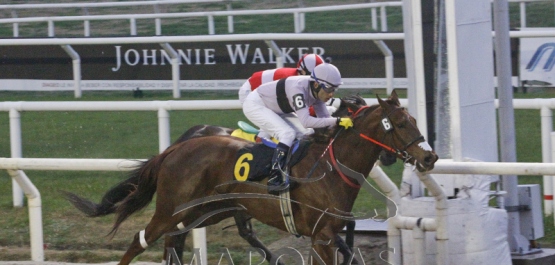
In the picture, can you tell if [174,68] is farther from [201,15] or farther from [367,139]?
[367,139]

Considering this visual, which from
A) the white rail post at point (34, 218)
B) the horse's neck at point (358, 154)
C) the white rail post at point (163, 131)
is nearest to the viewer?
the horse's neck at point (358, 154)

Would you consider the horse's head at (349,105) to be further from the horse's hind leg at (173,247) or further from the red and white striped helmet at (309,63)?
the horse's hind leg at (173,247)

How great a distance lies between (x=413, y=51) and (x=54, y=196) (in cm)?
338

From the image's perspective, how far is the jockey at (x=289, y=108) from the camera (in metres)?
4.89

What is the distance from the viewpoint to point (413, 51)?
5129mm

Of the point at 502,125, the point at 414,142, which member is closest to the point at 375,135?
the point at 414,142

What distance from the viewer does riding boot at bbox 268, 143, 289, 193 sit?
16.1ft

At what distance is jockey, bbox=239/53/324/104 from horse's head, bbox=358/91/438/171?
1424 millimetres

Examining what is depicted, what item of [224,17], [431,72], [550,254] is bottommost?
[550,254]

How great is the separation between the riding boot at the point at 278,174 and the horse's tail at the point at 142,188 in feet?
2.52

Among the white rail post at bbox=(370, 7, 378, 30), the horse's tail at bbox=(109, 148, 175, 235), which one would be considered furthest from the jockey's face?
the white rail post at bbox=(370, 7, 378, 30)

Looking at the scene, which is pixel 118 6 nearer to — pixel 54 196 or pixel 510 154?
pixel 54 196

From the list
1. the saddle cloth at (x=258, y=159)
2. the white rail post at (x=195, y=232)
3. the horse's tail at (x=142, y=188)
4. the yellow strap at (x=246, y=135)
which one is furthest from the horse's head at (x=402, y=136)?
the white rail post at (x=195, y=232)

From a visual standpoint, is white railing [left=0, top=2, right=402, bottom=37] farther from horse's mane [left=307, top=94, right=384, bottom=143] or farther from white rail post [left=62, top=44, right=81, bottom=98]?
horse's mane [left=307, top=94, right=384, bottom=143]
